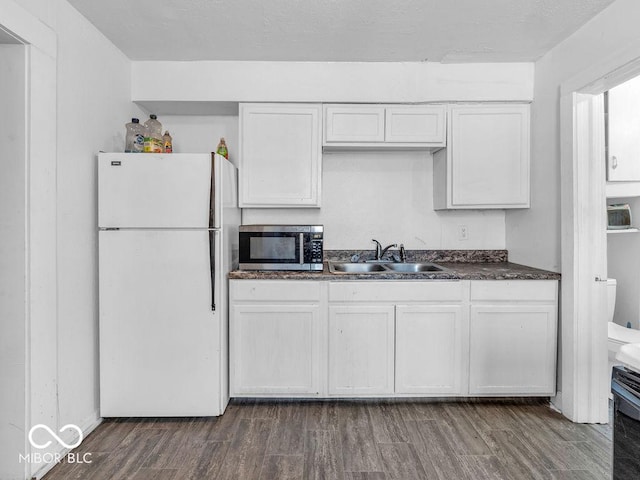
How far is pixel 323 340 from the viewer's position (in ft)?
7.87

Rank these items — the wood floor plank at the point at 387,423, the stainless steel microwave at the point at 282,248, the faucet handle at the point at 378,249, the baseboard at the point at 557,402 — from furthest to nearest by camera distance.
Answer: the faucet handle at the point at 378,249 < the stainless steel microwave at the point at 282,248 < the baseboard at the point at 557,402 < the wood floor plank at the point at 387,423

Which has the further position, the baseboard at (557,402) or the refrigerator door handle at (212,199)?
the baseboard at (557,402)

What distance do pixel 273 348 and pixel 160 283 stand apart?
775mm

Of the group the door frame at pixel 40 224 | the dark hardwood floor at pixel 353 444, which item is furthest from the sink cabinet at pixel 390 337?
the door frame at pixel 40 224

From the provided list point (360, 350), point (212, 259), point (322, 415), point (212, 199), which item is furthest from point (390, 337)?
point (212, 199)

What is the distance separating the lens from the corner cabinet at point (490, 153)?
270 centimetres

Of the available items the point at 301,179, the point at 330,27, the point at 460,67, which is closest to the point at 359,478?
the point at 301,179

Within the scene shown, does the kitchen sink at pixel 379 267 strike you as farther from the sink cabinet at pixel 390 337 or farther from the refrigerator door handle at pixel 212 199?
the refrigerator door handle at pixel 212 199

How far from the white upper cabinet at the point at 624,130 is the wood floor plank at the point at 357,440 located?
2.32 m

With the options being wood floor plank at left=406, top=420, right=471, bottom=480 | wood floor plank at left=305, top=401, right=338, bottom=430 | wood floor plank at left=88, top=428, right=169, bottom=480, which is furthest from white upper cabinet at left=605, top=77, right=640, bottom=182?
wood floor plank at left=88, top=428, right=169, bottom=480

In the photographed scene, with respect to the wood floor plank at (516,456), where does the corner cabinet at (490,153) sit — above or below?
above

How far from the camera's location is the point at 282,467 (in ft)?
5.96

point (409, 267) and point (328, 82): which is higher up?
point (328, 82)

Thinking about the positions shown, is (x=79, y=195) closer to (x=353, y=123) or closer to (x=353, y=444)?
(x=353, y=123)
